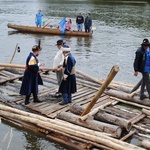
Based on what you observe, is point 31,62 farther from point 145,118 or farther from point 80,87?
point 145,118

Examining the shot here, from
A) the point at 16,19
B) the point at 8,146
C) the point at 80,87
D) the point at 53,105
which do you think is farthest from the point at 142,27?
the point at 8,146

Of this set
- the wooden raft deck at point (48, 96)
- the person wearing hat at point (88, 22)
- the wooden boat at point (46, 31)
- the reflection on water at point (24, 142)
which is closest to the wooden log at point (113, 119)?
the wooden raft deck at point (48, 96)

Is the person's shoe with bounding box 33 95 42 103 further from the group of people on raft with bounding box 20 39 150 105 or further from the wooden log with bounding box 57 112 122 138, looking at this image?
the wooden log with bounding box 57 112 122 138

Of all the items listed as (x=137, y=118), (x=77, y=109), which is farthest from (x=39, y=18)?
(x=137, y=118)

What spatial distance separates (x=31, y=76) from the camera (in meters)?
9.30

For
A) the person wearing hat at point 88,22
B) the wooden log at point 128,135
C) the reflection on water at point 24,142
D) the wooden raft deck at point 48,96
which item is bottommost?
the reflection on water at point 24,142

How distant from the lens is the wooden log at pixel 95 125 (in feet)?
24.5

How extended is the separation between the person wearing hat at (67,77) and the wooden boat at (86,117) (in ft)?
0.99

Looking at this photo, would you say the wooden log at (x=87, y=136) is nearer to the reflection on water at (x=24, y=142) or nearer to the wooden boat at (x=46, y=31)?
the reflection on water at (x=24, y=142)

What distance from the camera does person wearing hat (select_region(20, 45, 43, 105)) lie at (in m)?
9.12

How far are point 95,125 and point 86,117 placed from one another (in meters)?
0.36

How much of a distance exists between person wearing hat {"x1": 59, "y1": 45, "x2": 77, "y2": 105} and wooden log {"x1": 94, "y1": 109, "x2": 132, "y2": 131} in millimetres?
1378

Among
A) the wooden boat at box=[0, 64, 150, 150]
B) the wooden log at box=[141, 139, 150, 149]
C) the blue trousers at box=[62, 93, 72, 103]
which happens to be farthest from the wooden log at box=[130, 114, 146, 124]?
the blue trousers at box=[62, 93, 72, 103]

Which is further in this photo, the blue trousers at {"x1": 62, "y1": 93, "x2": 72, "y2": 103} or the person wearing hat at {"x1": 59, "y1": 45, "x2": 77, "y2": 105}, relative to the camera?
the blue trousers at {"x1": 62, "y1": 93, "x2": 72, "y2": 103}
